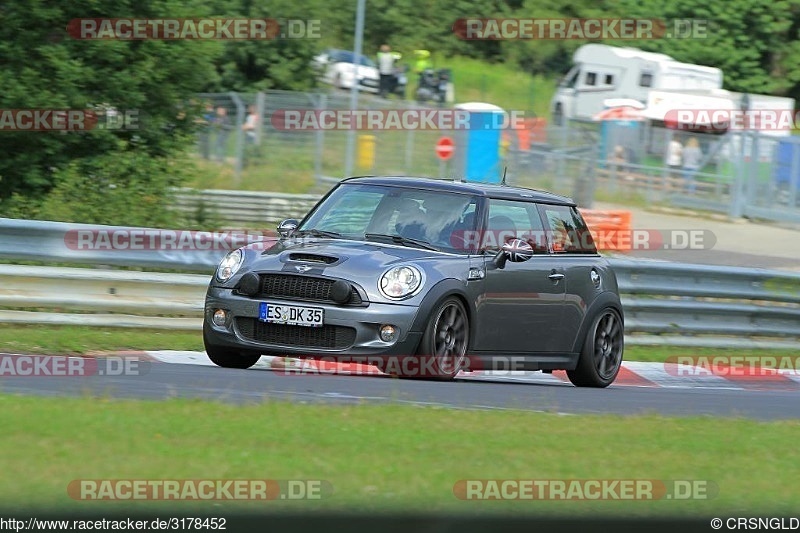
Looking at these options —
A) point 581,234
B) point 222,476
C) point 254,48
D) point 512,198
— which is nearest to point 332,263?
point 512,198

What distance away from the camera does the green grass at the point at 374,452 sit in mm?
5414

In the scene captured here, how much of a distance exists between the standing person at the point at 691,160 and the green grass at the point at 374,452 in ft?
80.8

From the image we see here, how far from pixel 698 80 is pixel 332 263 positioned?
35.5 meters

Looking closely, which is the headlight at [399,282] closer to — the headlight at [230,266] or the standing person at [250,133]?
the headlight at [230,266]

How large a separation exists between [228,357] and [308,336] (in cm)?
97

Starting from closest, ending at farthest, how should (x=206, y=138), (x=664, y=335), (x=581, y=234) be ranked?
(x=581, y=234)
(x=664, y=335)
(x=206, y=138)

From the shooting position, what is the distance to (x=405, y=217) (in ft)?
35.2

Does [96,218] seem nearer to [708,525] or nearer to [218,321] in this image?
[218,321]

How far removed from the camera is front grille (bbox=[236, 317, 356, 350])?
32.2ft

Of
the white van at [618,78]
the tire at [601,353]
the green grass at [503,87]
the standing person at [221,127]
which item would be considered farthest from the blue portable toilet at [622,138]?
the tire at [601,353]

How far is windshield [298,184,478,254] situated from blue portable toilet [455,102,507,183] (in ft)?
53.6

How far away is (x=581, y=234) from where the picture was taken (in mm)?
12039

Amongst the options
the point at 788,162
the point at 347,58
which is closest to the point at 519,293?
the point at 788,162

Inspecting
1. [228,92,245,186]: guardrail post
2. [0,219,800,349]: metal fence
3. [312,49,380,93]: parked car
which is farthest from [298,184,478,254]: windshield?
[312,49,380,93]: parked car
